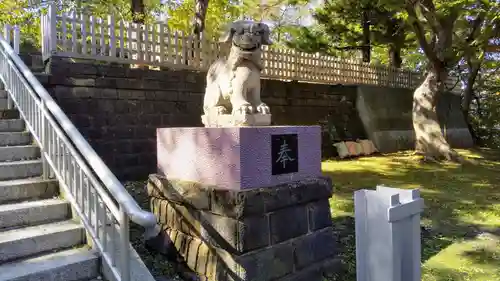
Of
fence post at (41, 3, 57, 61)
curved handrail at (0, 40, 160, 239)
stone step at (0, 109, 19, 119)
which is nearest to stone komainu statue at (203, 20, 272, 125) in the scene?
curved handrail at (0, 40, 160, 239)

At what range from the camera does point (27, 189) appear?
12.0 ft

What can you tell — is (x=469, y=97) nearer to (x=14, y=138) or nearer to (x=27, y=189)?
(x=14, y=138)

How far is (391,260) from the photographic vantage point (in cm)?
209

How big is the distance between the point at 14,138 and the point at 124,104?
2477 mm

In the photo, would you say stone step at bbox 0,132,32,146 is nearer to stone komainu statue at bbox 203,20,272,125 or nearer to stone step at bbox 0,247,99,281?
stone step at bbox 0,247,99,281

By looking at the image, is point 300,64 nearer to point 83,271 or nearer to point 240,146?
point 240,146

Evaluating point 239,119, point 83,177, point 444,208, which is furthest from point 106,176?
point 444,208

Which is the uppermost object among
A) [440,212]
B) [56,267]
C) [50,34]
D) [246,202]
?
[50,34]

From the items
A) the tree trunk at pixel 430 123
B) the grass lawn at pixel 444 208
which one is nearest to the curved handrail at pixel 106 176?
the grass lawn at pixel 444 208

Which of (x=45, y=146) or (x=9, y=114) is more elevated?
(x=9, y=114)

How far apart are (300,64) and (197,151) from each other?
734 centimetres

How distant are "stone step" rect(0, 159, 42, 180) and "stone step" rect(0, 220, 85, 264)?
2.62 ft

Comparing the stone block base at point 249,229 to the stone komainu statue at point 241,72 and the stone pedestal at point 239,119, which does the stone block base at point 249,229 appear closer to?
the stone pedestal at point 239,119

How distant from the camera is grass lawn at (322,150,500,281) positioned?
3932 mm
